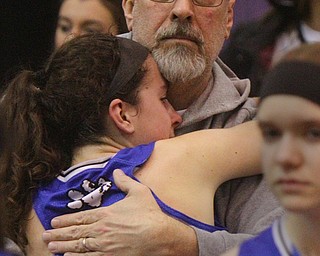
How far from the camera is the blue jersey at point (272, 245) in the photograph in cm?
106

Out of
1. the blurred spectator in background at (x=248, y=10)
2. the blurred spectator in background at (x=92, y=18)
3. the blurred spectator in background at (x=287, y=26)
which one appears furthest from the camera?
the blurred spectator in background at (x=92, y=18)

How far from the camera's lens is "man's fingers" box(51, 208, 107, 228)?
69.7 inches

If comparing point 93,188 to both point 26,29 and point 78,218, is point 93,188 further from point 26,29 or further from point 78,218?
point 26,29

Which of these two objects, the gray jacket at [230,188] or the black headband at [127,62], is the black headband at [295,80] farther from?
the black headband at [127,62]

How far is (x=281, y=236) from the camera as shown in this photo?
108cm

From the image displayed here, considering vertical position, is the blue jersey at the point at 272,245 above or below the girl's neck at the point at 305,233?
below

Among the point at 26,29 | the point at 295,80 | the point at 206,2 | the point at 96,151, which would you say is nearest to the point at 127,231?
the point at 96,151

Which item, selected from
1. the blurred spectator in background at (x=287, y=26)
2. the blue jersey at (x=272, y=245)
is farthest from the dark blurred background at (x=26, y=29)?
the blue jersey at (x=272, y=245)

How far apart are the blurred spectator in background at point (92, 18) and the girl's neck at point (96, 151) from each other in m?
1.08

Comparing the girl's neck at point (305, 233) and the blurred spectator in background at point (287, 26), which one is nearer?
the girl's neck at point (305, 233)

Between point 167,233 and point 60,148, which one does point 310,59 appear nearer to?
point 167,233

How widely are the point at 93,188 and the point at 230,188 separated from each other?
32 cm

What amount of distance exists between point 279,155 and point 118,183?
0.80 m

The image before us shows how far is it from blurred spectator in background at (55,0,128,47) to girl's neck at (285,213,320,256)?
76.7 inches
